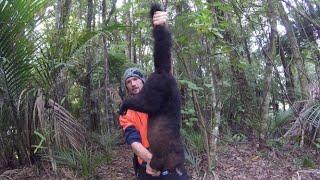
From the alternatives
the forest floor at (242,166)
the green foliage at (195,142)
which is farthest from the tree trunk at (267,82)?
the green foliage at (195,142)

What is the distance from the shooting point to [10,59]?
15.5ft

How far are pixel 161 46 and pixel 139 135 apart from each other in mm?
624

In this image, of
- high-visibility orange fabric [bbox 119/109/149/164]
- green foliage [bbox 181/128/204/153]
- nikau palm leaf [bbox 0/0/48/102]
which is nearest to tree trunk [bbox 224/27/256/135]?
green foliage [bbox 181/128/204/153]

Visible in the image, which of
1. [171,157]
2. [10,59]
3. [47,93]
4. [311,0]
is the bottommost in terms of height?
[171,157]

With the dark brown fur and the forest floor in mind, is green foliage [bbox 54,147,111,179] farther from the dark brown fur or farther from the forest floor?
the dark brown fur

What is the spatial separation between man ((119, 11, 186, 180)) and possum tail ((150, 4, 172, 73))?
32 centimetres

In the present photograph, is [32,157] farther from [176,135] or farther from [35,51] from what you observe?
[176,135]

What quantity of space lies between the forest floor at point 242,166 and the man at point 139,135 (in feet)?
7.15

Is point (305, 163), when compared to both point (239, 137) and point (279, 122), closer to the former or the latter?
point (279, 122)

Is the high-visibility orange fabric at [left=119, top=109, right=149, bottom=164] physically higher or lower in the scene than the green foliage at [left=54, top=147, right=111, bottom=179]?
higher

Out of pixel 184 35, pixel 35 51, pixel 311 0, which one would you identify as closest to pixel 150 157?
pixel 184 35

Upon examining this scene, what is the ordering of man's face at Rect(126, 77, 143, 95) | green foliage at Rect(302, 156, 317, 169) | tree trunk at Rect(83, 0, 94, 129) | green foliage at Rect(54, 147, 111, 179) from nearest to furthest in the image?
man's face at Rect(126, 77, 143, 95)
green foliage at Rect(54, 147, 111, 179)
green foliage at Rect(302, 156, 317, 169)
tree trunk at Rect(83, 0, 94, 129)

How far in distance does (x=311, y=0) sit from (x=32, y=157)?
4888 millimetres

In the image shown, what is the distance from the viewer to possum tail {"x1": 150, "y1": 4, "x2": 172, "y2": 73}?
8.77 feet
